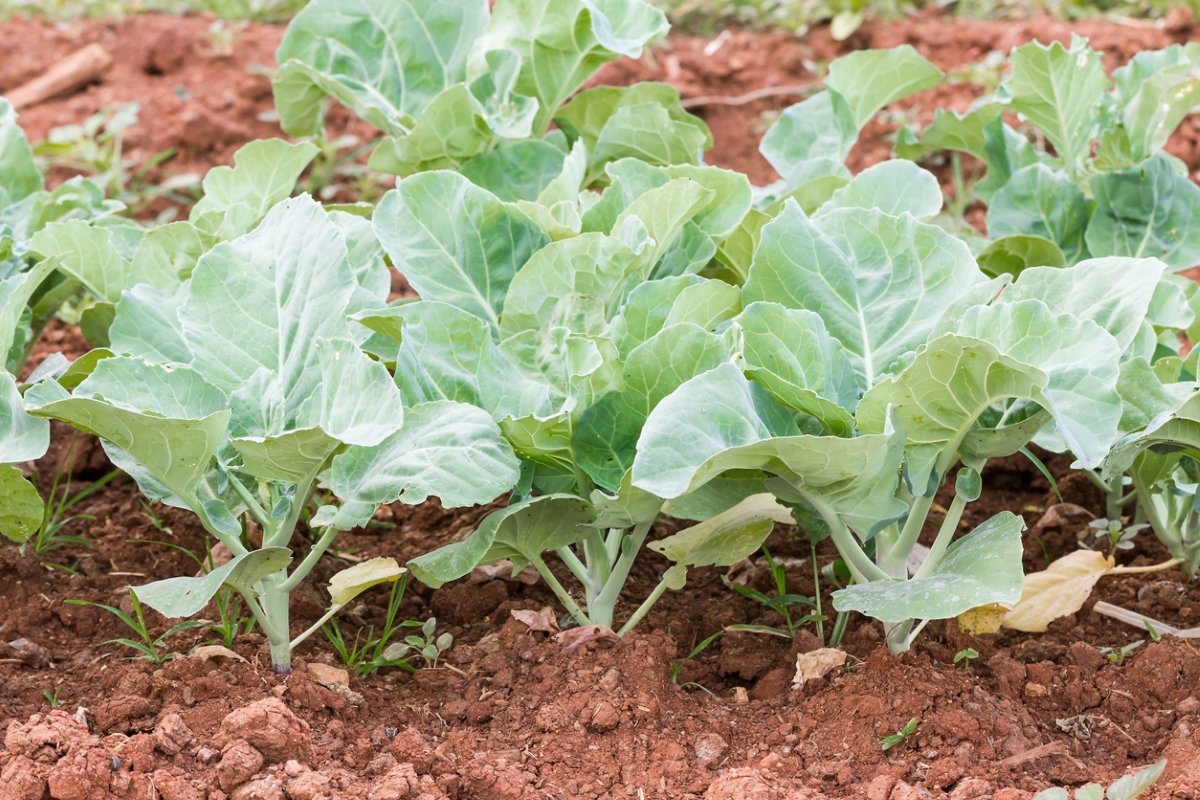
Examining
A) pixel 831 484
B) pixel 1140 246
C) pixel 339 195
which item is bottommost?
pixel 339 195

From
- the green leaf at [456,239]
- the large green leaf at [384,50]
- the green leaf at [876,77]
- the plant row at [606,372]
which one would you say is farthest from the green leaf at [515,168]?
the green leaf at [876,77]

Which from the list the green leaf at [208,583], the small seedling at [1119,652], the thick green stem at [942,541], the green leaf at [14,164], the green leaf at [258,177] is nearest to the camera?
the green leaf at [208,583]

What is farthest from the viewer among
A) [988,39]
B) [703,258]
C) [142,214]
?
[988,39]

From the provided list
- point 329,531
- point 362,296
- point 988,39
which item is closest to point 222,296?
point 362,296

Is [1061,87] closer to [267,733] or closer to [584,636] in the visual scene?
[584,636]

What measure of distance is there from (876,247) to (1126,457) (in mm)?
489

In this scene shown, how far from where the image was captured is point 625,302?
187 cm

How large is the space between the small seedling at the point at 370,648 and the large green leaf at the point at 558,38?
46.8 inches

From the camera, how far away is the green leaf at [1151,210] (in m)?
2.47

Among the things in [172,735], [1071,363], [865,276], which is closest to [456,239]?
[865,276]

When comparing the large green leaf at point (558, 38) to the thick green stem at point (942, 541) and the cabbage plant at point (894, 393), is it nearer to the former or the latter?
the cabbage plant at point (894, 393)

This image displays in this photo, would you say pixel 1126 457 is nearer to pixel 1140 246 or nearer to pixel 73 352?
pixel 1140 246

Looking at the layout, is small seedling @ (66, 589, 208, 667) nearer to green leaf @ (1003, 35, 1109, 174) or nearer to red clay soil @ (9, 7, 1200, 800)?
red clay soil @ (9, 7, 1200, 800)

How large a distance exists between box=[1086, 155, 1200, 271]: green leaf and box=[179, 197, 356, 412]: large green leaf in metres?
1.68
